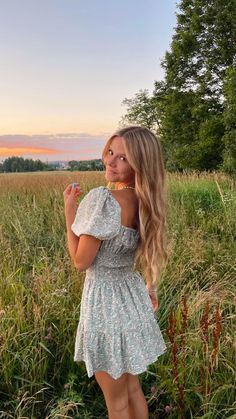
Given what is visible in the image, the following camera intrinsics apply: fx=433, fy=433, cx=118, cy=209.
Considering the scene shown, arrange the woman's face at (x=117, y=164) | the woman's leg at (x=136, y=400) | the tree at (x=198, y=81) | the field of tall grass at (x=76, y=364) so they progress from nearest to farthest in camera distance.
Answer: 1. the woman's face at (x=117, y=164)
2. the woman's leg at (x=136, y=400)
3. the field of tall grass at (x=76, y=364)
4. the tree at (x=198, y=81)

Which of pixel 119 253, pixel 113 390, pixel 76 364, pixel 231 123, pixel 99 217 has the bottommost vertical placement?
pixel 76 364

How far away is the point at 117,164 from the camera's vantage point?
69.2 inches

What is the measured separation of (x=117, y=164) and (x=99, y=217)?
0.84 ft

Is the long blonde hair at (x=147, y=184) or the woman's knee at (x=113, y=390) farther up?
the long blonde hair at (x=147, y=184)

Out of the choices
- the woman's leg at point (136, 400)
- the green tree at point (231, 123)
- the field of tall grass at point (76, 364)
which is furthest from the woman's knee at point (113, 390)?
the green tree at point (231, 123)

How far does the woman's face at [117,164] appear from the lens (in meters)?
1.75

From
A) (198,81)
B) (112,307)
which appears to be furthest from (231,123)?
(112,307)

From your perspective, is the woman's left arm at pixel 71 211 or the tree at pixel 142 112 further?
the tree at pixel 142 112

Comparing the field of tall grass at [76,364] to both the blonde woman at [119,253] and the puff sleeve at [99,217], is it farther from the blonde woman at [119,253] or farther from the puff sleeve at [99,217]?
the puff sleeve at [99,217]

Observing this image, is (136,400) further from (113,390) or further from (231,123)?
(231,123)

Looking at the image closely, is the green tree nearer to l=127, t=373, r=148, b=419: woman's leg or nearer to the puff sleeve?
l=127, t=373, r=148, b=419: woman's leg

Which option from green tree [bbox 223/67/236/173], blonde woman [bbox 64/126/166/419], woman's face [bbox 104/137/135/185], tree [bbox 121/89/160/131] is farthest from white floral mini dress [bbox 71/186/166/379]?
tree [bbox 121/89/160/131]

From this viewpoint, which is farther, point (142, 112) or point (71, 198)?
point (142, 112)

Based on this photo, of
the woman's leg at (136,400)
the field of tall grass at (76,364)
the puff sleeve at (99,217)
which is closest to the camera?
the puff sleeve at (99,217)
